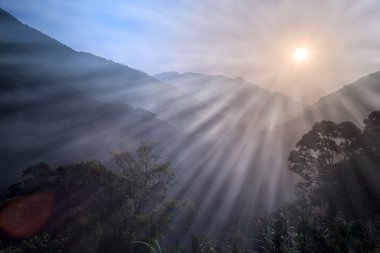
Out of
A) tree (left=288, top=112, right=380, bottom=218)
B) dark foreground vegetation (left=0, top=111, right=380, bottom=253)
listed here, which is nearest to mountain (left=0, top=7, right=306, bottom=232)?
dark foreground vegetation (left=0, top=111, right=380, bottom=253)

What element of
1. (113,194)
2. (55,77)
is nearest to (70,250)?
(113,194)

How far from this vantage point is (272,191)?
6831cm

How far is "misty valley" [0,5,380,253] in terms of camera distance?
2133 centimetres

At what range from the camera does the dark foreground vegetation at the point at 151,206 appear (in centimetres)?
1967

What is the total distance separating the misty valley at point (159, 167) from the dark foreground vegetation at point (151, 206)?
0.13m

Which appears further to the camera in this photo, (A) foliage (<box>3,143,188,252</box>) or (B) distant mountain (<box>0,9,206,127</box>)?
(B) distant mountain (<box>0,9,206,127</box>)

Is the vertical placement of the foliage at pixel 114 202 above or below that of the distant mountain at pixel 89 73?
below

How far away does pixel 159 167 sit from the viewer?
2775 cm

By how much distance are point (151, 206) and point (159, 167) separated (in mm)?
3107

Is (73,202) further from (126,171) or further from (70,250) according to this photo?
(70,250)

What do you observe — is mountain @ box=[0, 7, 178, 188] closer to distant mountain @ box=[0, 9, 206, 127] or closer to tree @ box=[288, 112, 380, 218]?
distant mountain @ box=[0, 9, 206, 127]

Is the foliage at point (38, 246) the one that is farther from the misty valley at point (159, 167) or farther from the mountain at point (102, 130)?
the mountain at point (102, 130)

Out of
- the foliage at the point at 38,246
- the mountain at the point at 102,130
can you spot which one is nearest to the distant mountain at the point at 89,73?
the mountain at the point at 102,130

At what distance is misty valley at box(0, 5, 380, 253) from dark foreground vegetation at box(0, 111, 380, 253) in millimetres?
128
